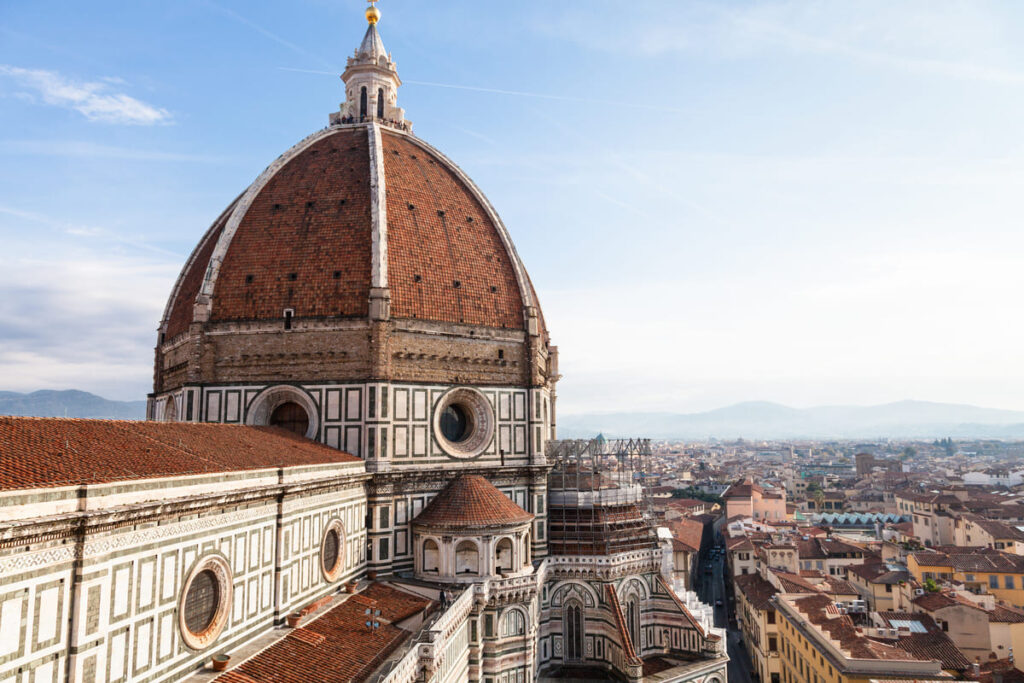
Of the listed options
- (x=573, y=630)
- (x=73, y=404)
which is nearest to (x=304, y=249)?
(x=573, y=630)

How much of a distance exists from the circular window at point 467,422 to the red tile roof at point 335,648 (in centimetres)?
644

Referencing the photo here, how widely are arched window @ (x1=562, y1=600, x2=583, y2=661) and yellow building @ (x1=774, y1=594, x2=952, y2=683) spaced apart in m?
11.3

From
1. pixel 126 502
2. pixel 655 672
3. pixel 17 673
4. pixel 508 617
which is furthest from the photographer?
pixel 655 672

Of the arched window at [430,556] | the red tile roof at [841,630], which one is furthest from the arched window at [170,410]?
the red tile roof at [841,630]

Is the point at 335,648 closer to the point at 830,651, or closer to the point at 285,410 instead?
the point at 285,410

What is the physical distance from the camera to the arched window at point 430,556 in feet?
75.8

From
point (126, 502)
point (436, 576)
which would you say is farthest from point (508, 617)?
point (126, 502)

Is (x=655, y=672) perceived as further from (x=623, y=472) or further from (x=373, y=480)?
(x=373, y=480)

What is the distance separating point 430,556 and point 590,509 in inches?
292

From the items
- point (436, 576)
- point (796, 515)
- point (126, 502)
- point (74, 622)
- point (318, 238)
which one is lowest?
point (796, 515)

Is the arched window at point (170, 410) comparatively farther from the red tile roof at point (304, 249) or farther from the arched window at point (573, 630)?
the arched window at point (573, 630)

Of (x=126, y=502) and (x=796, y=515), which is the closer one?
(x=126, y=502)

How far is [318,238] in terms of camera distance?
25.6 meters

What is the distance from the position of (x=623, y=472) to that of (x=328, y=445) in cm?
1419
